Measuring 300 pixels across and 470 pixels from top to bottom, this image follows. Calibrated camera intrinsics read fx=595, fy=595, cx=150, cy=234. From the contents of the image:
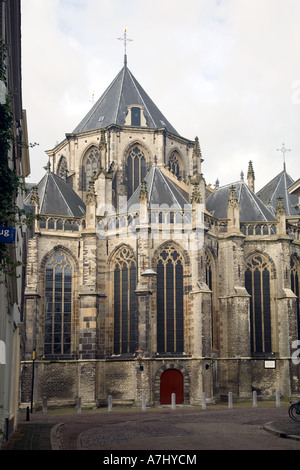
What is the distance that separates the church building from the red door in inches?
2.4

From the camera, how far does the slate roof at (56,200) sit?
42.1m

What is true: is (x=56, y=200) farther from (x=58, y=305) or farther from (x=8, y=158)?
(x=8, y=158)

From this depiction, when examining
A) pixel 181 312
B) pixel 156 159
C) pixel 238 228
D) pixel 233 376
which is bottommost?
pixel 233 376

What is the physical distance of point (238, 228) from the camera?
41.5 metres

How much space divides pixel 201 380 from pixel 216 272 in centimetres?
823

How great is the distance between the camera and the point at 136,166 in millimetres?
48844

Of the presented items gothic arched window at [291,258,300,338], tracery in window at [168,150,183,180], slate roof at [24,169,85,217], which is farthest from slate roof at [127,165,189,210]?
gothic arched window at [291,258,300,338]

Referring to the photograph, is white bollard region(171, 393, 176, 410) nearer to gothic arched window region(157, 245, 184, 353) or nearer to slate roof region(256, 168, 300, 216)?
gothic arched window region(157, 245, 184, 353)

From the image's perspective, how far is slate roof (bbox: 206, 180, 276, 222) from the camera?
4456 cm

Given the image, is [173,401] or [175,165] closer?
[173,401]

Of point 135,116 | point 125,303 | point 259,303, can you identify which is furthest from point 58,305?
point 135,116

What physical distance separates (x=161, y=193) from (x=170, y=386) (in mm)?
13002
